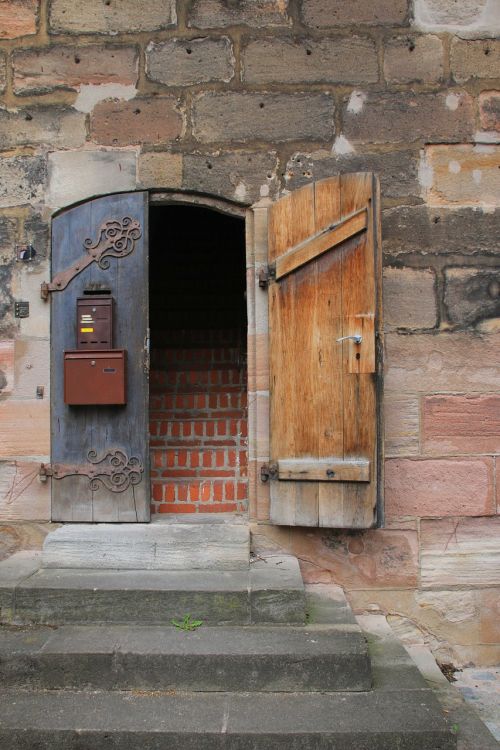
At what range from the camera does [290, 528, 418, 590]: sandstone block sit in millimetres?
3688

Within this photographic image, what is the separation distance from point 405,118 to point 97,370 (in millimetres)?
2265

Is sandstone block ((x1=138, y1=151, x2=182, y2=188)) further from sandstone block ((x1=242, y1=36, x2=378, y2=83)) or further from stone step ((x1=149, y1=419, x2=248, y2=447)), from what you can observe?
stone step ((x1=149, y1=419, x2=248, y2=447))

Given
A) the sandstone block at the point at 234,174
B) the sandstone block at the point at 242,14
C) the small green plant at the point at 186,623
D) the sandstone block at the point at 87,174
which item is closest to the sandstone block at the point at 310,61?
the sandstone block at the point at 242,14

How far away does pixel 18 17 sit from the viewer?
12.6 feet

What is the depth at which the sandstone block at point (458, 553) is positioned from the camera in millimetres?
3717

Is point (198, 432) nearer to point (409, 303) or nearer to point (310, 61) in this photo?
point (409, 303)

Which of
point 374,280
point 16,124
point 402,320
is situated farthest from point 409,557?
point 16,124

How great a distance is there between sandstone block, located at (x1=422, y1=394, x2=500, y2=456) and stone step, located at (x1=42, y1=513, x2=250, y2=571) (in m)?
1.19

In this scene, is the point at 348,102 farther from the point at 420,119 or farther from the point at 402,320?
the point at 402,320

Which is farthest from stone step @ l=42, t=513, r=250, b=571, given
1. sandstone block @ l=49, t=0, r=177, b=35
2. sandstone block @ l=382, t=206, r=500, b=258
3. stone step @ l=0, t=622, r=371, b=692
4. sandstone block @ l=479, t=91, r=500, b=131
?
sandstone block @ l=49, t=0, r=177, b=35

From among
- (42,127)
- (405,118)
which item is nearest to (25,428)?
(42,127)

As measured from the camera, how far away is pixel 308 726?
8.45ft

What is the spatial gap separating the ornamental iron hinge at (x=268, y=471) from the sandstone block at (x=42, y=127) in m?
2.13

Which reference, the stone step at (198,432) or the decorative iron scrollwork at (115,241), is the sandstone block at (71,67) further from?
the stone step at (198,432)
